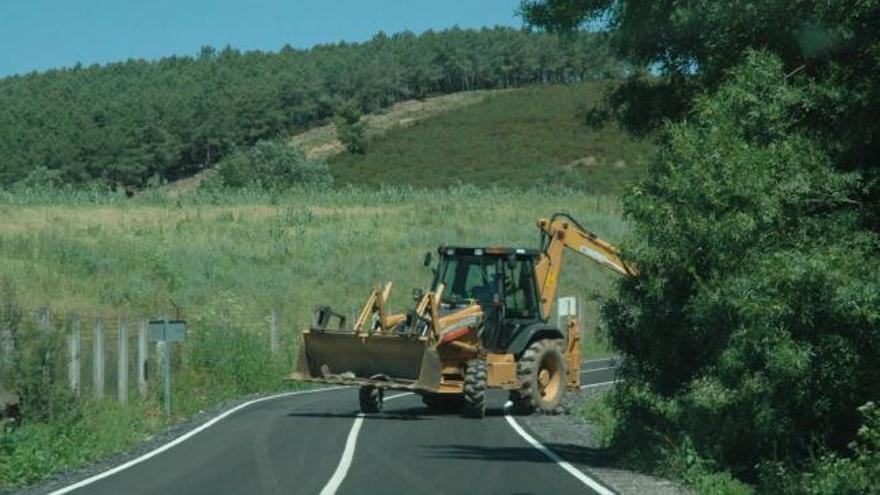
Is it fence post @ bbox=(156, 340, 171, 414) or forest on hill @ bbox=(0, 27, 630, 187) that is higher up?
forest on hill @ bbox=(0, 27, 630, 187)

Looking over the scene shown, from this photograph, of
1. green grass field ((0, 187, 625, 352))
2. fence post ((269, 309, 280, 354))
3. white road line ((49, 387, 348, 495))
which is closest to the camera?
white road line ((49, 387, 348, 495))

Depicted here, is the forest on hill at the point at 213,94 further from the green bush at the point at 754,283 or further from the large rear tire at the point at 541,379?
the green bush at the point at 754,283

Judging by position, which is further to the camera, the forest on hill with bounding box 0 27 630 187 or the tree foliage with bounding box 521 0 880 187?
the forest on hill with bounding box 0 27 630 187

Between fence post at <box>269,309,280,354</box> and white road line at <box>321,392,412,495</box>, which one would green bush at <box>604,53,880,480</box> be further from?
fence post at <box>269,309,280,354</box>

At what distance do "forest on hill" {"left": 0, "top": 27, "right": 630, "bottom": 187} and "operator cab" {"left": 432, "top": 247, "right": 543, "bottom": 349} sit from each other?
83224 mm

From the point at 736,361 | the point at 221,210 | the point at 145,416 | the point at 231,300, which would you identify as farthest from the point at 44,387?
the point at 221,210

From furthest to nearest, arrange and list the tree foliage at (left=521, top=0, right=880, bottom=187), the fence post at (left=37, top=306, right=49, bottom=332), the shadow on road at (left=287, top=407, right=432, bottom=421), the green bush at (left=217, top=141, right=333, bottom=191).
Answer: the green bush at (left=217, top=141, right=333, bottom=191) < the shadow on road at (left=287, top=407, right=432, bottom=421) < the fence post at (left=37, top=306, right=49, bottom=332) < the tree foliage at (left=521, top=0, right=880, bottom=187)

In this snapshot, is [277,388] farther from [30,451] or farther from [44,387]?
[30,451]

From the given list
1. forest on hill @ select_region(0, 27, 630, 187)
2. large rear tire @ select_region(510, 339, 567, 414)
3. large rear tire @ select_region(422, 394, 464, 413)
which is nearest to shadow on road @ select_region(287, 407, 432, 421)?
large rear tire @ select_region(422, 394, 464, 413)

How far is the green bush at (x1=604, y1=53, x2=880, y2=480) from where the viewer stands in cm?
1514

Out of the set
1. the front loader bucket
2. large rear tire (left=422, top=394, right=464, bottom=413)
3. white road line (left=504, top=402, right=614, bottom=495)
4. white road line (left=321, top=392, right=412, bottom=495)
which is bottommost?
white road line (left=504, top=402, right=614, bottom=495)

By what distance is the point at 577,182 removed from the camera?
105 m

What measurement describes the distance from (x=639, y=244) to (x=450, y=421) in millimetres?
8323

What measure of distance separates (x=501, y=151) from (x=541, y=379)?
296 ft
